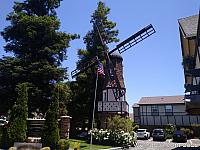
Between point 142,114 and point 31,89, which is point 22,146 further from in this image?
point 142,114

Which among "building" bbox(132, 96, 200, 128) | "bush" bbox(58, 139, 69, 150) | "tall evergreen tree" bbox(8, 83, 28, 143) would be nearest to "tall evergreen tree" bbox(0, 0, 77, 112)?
"tall evergreen tree" bbox(8, 83, 28, 143)

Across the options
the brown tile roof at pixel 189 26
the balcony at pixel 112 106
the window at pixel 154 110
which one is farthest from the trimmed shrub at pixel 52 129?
the window at pixel 154 110

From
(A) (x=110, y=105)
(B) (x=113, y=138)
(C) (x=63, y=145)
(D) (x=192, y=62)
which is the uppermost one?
(D) (x=192, y=62)

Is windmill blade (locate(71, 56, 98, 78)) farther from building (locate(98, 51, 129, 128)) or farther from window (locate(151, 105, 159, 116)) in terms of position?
window (locate(151, 105, 159, 116))

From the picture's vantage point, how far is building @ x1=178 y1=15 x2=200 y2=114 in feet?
47.0

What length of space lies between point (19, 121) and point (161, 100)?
145 feet

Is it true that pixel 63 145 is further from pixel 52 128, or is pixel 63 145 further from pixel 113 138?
pixel 113 138

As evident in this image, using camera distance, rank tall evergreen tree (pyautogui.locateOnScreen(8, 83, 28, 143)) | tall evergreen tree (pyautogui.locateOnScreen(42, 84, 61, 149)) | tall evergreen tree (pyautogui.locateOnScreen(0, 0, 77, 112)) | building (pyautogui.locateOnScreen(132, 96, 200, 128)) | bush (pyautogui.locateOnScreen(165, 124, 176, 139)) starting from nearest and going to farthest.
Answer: tall evergreen tree (pyautogui.locateOnScreen(42, 84, 61, 149)) → tall evergreen tree (pyautogui.locateOnScreen(8, 83, 28, 143)) → tall evergreen tree (pyautogui.locateOnScreen(0, 0, 77, 112)) → bush (pyautogui.locateOnScreen(165, 124, 176, 139)) → building (pyautogui.locateOnScreen(132, 96, 200, 128))

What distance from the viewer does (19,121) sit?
64.9 ft

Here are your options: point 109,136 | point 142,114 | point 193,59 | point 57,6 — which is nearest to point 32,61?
point 57,6

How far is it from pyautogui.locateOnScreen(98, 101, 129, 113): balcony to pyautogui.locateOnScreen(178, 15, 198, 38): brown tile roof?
1543 cm

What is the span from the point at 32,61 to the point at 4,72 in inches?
119

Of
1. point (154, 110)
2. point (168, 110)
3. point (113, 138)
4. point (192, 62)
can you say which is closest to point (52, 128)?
point (113, 138)

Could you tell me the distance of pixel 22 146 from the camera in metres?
16.5
